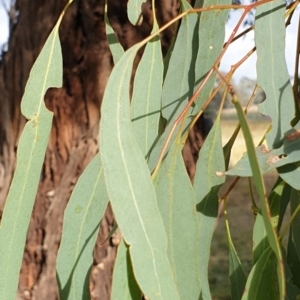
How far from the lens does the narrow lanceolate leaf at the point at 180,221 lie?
803 mm

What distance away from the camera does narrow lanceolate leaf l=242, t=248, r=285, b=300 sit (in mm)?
802

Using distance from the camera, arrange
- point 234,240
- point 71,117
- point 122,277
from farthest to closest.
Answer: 1. point 234,240
2. point 71,117
3. point 122,277

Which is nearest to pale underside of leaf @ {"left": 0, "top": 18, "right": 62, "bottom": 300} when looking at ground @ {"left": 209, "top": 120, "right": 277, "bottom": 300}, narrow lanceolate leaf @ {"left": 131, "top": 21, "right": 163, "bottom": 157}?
narrow lanceolate leaf @ {"left": 131, "top": 21, "right": 163, "bottom": 157}

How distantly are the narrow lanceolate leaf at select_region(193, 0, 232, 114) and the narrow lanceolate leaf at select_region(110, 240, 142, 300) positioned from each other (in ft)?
0.79

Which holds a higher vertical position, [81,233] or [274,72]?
[274,72]

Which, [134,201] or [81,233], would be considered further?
[81,233]

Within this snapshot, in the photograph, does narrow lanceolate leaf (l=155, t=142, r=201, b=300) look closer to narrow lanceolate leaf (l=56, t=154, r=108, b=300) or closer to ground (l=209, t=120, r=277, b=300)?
narrow lanceolate leaf (l=56, t=154, r=108, b=300)

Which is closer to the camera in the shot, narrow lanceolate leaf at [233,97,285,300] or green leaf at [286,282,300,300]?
narrow lanceolate leaf at [233,97,285,300]

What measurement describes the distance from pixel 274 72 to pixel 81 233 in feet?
1.15

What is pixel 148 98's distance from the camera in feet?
2.99

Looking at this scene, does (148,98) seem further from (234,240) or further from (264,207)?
(234,240)

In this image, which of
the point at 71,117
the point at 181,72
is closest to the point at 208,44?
the point at 181,72

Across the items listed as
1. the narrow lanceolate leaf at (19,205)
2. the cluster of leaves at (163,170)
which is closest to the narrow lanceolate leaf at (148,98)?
Result: the cluster of leaves at (163,170)

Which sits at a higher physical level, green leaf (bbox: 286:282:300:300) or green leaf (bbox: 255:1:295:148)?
green leaf (bbox: 255:1:295:148)
